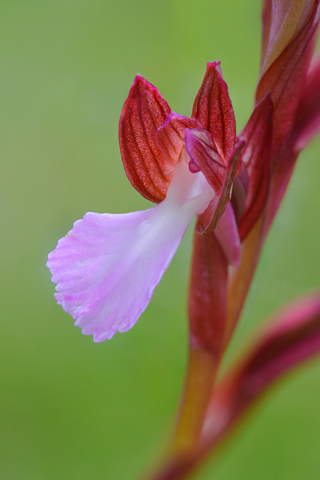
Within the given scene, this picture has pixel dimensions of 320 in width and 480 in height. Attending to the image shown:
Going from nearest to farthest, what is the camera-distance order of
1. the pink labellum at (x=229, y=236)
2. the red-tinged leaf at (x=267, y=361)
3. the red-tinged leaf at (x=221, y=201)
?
the red-tinged leaf at (x=221, y=201) → the pink labellum at (x=229, y=236) → the red-tinged leaf at (x=267, y=361)

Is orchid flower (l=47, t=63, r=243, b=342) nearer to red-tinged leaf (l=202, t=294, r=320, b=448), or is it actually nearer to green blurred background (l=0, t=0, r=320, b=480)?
red-tinged leaf (l=202, t=294, r=320, b=448)

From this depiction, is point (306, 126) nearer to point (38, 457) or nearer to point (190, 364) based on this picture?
point (190, 364)

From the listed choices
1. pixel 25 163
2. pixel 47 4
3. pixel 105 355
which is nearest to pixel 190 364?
pixel 105 355

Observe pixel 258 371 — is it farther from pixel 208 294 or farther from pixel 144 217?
pixel 144 217

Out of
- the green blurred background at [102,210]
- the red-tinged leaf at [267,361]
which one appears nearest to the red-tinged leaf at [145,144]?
the red-tinged leaf at [267,361]

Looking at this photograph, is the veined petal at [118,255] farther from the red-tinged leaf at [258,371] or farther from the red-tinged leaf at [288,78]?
Result: the red-tinged leaf at [258,371]

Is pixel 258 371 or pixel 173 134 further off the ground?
pixel 173 134

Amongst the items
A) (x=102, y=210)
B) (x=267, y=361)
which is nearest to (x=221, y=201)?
(x=267, y=361)
